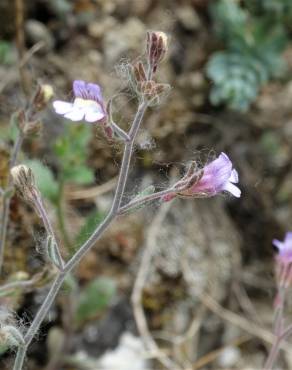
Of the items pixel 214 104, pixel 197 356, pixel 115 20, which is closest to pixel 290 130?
pixel 214 104

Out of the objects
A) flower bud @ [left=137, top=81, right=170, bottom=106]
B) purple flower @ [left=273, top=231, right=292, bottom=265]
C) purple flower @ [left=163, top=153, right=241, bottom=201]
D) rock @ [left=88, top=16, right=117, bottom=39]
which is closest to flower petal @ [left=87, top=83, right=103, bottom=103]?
flower bud @ [left=137, top=81, right=170, bottom=106]

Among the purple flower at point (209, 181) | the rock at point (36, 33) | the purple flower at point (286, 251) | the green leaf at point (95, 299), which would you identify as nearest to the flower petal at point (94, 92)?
the purple flower at point (209, 181)

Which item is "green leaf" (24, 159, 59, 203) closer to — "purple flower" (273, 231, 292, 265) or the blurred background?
the blurred background

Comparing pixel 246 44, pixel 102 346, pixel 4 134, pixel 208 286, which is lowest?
pixel 102 346

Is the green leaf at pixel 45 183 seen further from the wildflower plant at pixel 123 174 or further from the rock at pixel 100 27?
the rock at pixel 100 27

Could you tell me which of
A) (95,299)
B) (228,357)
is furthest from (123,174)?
(228,357)

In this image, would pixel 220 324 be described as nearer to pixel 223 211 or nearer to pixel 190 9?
pixel 223 211
